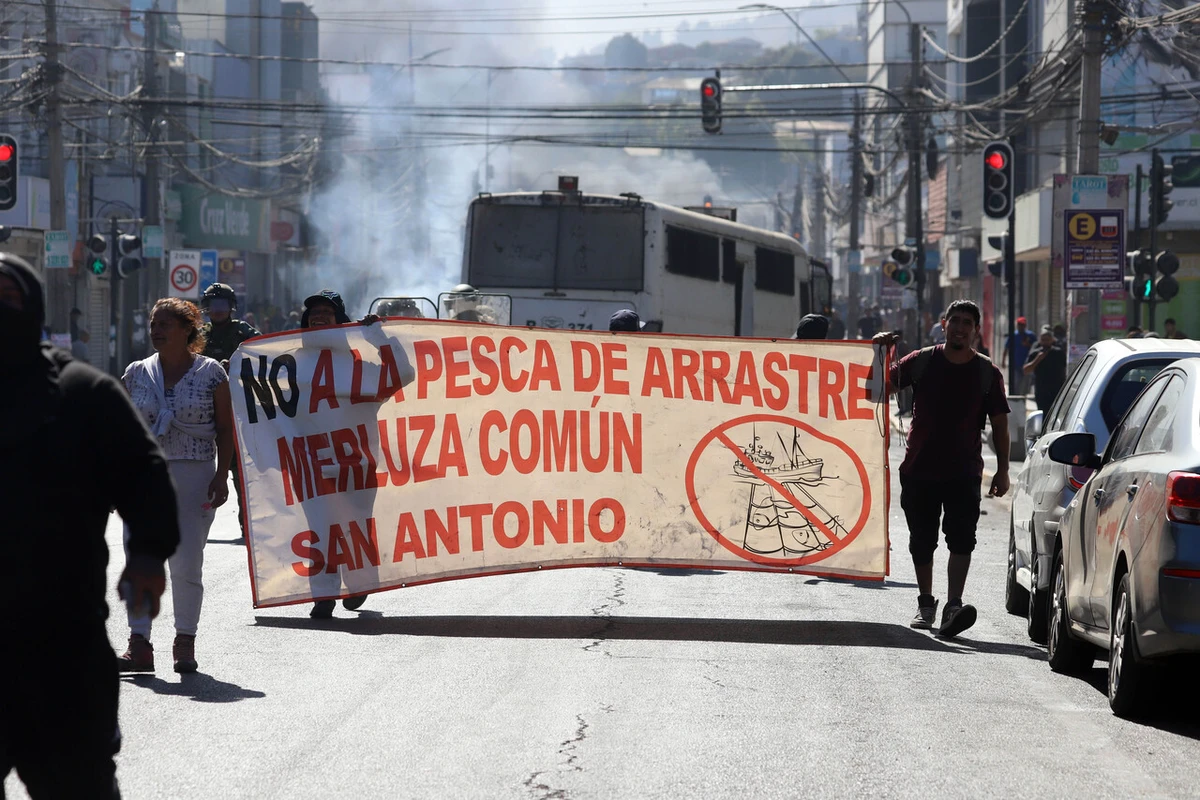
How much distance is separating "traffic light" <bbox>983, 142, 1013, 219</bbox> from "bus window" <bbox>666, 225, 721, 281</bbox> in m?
4.01

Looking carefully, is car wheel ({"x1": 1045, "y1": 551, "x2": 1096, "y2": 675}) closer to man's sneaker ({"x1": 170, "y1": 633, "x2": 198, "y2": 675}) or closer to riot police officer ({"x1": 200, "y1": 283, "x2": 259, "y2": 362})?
man's sneaker ({"x1": 170, "y1": 633, "x2": 198, "y2": 675})

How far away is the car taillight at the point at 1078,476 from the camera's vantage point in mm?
8852

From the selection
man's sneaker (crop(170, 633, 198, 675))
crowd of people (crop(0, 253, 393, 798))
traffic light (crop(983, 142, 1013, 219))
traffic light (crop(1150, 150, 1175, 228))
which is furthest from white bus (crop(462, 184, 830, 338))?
crowd of people (crop(0, 253, 393, 798))

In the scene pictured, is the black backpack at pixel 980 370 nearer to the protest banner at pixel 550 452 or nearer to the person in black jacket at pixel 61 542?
the protest banner at pixel 550 452

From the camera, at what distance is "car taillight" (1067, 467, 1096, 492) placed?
348 inches

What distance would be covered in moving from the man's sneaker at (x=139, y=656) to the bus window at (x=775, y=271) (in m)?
19.5

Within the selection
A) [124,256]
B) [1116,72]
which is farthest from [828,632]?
[1116,72]

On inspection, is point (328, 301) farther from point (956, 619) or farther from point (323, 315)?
point (956, 619)

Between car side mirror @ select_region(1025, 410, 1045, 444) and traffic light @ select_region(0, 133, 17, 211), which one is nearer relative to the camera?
car side mirror @ select_region(1025, 410, 1045, 444)

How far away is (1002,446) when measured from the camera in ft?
31.1

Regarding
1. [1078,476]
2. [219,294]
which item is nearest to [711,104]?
[219,294]

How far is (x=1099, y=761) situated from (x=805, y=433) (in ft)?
13.0

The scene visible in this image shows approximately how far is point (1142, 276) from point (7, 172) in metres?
16.3

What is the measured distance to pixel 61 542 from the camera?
3875mm
